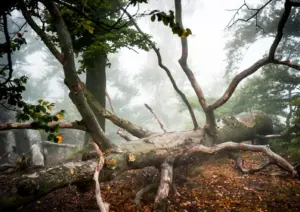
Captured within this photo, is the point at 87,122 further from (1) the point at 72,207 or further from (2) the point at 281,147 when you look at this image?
(2) the point at 281,147

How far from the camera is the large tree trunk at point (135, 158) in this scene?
10.7 feet

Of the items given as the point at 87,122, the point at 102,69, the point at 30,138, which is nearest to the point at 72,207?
the point at 87,122

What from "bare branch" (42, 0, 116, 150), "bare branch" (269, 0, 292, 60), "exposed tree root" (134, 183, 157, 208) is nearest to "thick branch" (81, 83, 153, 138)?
"bare branch" (42, 0, 116, 150)

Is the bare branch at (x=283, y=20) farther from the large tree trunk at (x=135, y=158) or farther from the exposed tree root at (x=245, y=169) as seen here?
the large tree trunk at (x=135, y=158)

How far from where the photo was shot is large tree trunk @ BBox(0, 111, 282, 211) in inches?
128

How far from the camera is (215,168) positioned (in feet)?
18.5

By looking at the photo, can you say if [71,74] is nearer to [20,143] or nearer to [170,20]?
[170,20]

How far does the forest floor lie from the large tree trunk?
509 millimetres

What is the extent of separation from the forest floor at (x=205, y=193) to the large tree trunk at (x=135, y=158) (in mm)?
509

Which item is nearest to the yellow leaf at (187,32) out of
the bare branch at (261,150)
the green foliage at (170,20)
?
the green foliage at (170,20)

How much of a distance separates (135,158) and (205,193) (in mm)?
1632

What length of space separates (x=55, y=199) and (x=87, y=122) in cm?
182

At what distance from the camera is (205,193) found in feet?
14.3

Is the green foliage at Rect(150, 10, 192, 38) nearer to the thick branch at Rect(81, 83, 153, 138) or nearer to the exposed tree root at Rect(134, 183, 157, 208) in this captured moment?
the exposed tree root at Rect(134, 183, 157, 208)
